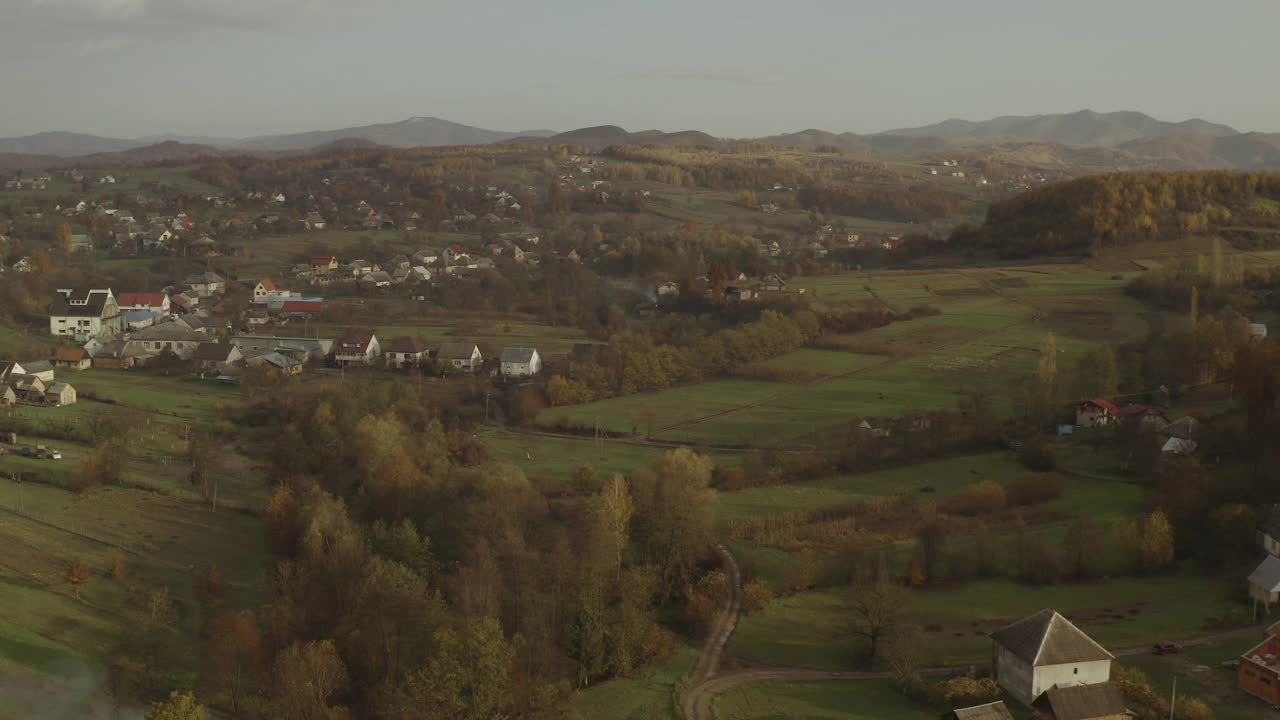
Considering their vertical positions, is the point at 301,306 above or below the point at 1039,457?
above

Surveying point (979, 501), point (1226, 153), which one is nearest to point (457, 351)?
point (979, 501)

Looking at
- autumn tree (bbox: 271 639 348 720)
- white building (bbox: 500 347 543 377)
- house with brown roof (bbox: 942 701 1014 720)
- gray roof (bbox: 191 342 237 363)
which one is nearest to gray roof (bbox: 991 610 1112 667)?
house with brown roof (bbox: 942 701 1014 720)

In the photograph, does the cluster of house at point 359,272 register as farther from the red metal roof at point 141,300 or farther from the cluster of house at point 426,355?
the cluster of house at point 426,355

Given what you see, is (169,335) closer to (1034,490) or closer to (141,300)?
(141,300)

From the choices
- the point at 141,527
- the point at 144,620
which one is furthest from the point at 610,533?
the point at 141,527

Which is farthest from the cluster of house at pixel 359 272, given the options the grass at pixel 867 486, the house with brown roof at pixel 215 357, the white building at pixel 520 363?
the grass at pixel 867 486
